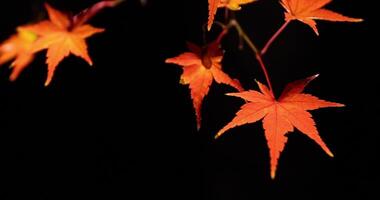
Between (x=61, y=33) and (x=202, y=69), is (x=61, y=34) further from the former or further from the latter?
(x=202, y=69)

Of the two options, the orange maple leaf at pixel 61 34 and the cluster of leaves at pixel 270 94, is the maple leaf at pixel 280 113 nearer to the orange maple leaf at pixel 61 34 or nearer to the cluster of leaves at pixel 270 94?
the cluster of leaves at pixel 270 94

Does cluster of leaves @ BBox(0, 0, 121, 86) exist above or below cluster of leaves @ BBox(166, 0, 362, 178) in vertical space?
above

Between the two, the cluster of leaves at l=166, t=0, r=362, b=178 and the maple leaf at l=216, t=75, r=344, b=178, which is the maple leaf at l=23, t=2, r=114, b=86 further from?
the maple leaf at l=216, t=75, r=344, b=178

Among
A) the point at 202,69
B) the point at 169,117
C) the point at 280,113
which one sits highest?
the point at 169,117

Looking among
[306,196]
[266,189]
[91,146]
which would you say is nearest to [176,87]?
[91,146]

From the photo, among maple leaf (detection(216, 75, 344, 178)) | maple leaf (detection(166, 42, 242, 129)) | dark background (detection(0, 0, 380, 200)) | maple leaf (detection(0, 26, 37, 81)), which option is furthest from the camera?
dark background (detection(0, 0, 380, 200))

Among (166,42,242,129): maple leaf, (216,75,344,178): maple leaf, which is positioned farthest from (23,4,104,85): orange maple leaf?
(216,75,344,178): maple leaf

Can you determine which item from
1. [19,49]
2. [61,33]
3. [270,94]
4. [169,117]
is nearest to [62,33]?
[61,33]

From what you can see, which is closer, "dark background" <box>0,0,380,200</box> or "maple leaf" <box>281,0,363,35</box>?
"maple leaf" <box>281,0,363,35</box>

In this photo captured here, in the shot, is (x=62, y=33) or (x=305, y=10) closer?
(x=305, y=10)
